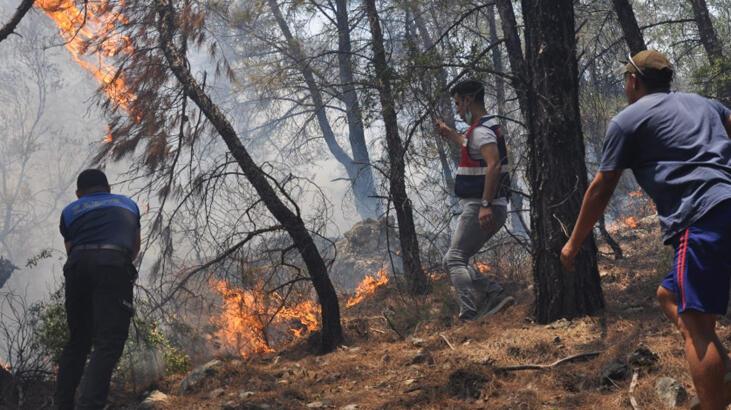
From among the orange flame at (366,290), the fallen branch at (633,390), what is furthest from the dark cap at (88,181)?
the orange flame at (366,290)

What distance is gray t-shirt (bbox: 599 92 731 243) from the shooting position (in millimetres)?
2840

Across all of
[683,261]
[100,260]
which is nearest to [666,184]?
[683,261]

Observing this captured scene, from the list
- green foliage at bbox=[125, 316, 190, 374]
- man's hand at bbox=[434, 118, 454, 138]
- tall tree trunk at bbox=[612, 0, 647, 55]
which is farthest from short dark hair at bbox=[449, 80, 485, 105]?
green foliage at bbox=[125, 316, 190, 374]

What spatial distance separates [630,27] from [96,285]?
6.76m

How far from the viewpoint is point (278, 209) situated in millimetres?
6637

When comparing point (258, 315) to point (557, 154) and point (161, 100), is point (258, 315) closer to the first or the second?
point (161, 100)

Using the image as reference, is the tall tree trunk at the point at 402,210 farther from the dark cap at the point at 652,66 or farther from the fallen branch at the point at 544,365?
the dark cap at the point at 652,66

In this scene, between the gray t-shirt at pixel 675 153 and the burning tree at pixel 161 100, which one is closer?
the gray t-shirt at pixel 675 153

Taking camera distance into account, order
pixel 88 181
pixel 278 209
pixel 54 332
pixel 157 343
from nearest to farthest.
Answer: pixel 88 181, pixel 54 332, pixel 278 209, pixel 157 343

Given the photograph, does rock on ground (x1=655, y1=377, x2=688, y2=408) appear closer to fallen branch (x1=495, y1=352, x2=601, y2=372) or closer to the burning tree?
fallen branch (x1=495, y1=352, x2=601, y2=372)

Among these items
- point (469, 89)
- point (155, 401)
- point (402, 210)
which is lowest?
point (155, 401)

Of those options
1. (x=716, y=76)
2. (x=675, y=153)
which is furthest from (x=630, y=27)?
(x=675, y=153)

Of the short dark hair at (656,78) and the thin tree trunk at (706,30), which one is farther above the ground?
the thin tree trunk at (706,30)

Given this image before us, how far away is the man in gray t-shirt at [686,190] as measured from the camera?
2.74m
